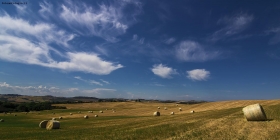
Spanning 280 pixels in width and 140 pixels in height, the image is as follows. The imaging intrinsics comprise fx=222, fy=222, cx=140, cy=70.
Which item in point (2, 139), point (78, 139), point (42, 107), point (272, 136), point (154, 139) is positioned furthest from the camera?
point (42, 107)

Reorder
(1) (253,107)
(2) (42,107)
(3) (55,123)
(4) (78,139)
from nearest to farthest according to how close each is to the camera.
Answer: (4) (78,139)
(1) (253,107)
(3) (55,123)
(2) (42,107)

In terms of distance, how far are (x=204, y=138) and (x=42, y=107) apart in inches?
4349

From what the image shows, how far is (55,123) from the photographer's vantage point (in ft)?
94.9

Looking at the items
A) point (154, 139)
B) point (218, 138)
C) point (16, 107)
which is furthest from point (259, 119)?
point (16, 107)

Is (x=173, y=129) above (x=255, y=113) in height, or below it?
below

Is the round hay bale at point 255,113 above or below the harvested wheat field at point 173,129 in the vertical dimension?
above

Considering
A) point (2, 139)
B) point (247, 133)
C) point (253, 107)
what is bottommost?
point (2, 139)

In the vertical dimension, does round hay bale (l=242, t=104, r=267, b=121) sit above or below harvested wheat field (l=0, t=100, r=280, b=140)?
above

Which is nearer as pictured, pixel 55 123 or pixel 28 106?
pixel 55 123

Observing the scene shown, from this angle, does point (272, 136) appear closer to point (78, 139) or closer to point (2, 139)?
point (78, 139)

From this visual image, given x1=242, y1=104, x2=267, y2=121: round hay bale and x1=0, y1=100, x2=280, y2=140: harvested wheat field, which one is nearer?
x1=0, y1=100, x2=280, y2=140: harvested wheat field

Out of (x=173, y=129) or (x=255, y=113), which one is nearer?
(x=173, y=129)

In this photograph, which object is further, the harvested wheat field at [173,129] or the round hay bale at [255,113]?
the round hay bale at [255,113]

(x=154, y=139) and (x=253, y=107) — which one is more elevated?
(x=253, y=107)
